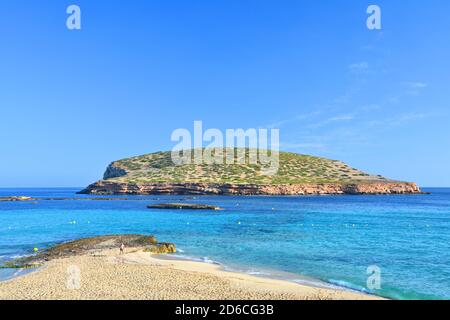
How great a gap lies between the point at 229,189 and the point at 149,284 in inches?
4256

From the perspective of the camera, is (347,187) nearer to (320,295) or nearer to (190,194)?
(190,194)

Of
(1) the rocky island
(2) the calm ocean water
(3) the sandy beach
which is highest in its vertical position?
(1) the rocky island

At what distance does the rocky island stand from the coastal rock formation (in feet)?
303

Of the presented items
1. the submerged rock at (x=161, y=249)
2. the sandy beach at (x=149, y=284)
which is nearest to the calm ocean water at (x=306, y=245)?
the submerged rock at (x=161, y=249)

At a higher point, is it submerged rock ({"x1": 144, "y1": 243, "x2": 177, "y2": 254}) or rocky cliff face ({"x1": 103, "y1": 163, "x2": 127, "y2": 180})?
rocky cliff face ({"x1": 103, "y1": 163, "x2": 127, "y2": 180})

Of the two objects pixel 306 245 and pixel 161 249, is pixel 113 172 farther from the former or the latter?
pixel 306 245

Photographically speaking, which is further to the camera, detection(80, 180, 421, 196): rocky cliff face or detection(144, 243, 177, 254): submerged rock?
detection(80, 180, 421, 196): rocky cliff face

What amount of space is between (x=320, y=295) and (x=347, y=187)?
128700 mm

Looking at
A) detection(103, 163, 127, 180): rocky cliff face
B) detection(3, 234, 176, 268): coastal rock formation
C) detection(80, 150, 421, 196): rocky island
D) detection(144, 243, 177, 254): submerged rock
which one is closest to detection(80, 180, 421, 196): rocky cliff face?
detection(80, 150, 421, 196): rocky island

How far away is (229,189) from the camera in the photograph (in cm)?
12656

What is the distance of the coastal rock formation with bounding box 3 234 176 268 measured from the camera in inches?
1030

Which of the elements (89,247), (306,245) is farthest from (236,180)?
(89,247)

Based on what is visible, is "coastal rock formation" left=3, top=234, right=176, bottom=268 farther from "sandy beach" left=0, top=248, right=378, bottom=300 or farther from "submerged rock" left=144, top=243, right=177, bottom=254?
"sandy beach" left=0, top=248, right=378, bottom=300
